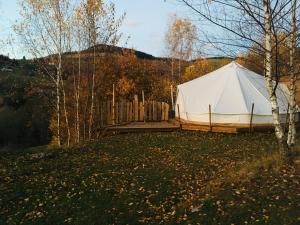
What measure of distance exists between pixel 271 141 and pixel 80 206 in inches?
444

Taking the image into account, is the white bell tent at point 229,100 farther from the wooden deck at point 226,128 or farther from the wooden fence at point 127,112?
the wooden fence at point 127,112

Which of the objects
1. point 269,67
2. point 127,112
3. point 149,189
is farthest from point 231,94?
point 149,189

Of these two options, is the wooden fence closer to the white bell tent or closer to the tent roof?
the white bell tent

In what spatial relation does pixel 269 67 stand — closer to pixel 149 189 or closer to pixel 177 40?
pixel 149 189

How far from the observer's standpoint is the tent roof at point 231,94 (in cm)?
2369

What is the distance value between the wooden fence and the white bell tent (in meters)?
2.30

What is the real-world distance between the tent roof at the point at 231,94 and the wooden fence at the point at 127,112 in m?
2.79

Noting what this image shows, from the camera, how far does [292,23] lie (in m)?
10.0

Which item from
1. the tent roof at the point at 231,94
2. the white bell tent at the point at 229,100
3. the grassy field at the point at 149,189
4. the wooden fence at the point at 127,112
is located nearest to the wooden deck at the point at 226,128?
the white bell tent at the point at 229,100

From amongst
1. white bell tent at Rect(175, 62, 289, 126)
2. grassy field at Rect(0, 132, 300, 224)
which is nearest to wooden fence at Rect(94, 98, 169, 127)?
white bell tent at Rect(175, 62, 289, 126)

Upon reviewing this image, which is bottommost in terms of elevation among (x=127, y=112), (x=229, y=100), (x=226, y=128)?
(x=226, y=128)

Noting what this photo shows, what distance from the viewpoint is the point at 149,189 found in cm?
988

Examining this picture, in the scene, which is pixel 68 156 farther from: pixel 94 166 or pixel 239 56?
pixel 239 56

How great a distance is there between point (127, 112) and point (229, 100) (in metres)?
7.54
